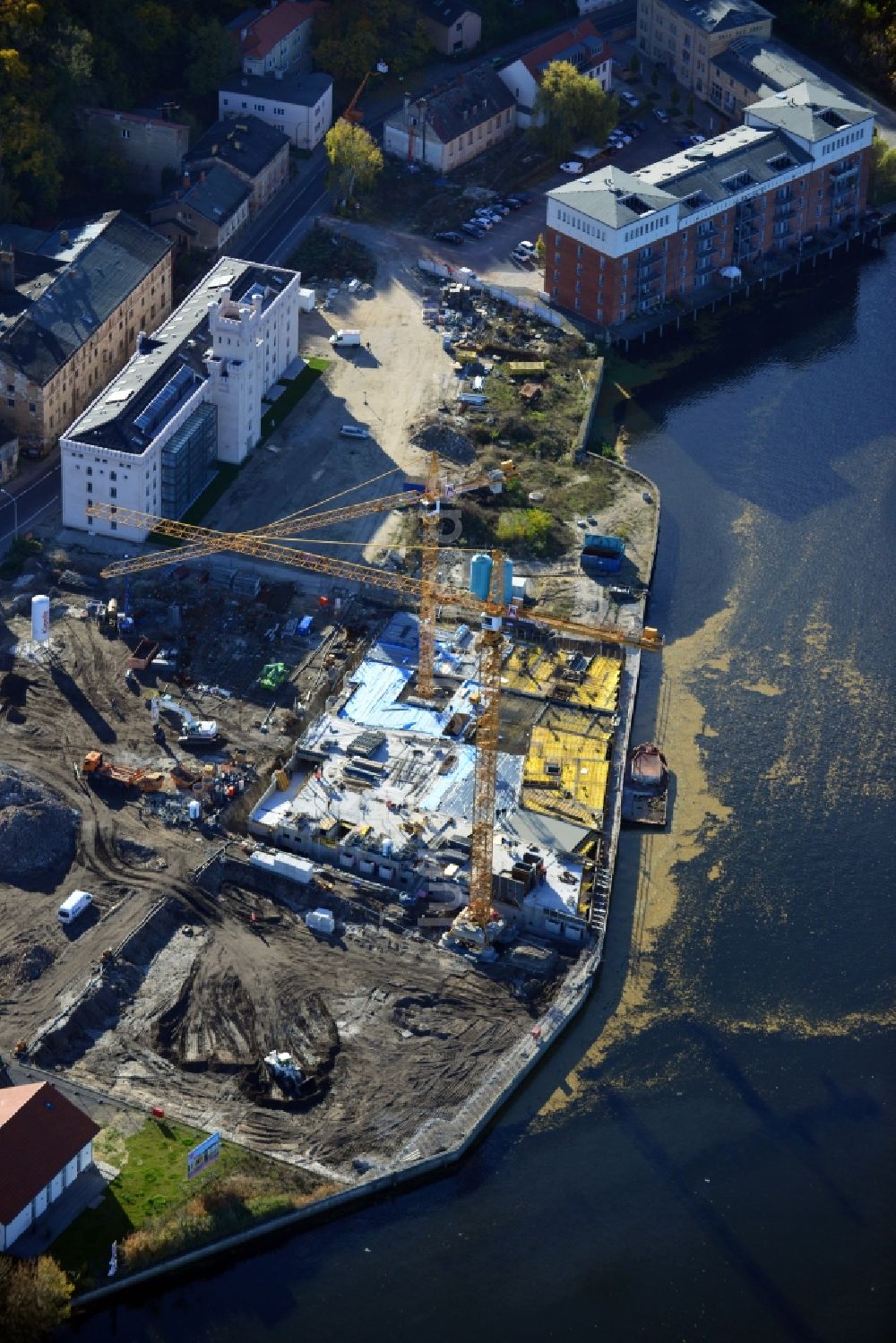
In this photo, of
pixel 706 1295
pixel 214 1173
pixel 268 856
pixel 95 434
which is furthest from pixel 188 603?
pixel 706 1295

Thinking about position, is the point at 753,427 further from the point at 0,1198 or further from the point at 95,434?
the point at 0,1198

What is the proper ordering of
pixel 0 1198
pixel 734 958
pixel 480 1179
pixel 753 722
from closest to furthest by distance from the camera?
pixel 0 1198 → pixel 480 1179 → pixel 734 958 → pixel 753 722

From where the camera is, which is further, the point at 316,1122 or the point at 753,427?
the point at 753,427

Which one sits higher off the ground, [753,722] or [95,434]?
[95,434]

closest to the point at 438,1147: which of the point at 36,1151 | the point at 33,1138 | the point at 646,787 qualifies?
the point at 36,1151

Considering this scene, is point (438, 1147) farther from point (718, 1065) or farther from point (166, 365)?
point (166, 365)

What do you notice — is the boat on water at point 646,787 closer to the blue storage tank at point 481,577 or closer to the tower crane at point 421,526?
the tower crane at point 421,526

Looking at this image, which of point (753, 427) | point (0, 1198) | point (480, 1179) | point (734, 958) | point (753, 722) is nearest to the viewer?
point (0, 1198)
